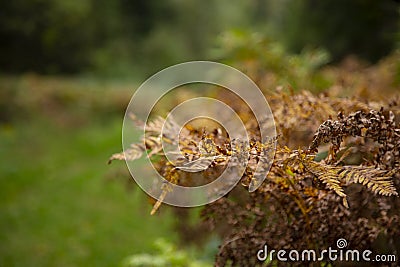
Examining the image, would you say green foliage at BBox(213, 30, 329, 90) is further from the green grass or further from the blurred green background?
the green grass

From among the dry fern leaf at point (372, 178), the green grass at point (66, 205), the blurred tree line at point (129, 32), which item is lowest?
the dry fern leaf at point (372, 178)

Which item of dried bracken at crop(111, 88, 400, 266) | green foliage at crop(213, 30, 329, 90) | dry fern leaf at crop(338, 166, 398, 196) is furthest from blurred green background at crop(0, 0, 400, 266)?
dry fern leaf at crop(338, 166, 398, 196)

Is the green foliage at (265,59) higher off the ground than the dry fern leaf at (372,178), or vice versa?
the green foliage at (265,59)

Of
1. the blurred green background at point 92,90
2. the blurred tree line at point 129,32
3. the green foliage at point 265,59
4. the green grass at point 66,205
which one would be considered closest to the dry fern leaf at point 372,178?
the blurred green background at point 92,90

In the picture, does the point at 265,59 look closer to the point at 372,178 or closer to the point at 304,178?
the point at 304,178

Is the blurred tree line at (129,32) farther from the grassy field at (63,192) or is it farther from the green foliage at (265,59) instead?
the green foliage at (265,59)

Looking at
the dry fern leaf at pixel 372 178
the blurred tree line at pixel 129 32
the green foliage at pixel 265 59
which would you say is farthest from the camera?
the blurred tree line at pixel 129 32

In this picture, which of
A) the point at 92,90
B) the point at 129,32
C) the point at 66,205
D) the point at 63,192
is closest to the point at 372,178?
the point at 66,205

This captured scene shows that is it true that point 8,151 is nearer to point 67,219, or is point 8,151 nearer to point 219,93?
point 67,219
